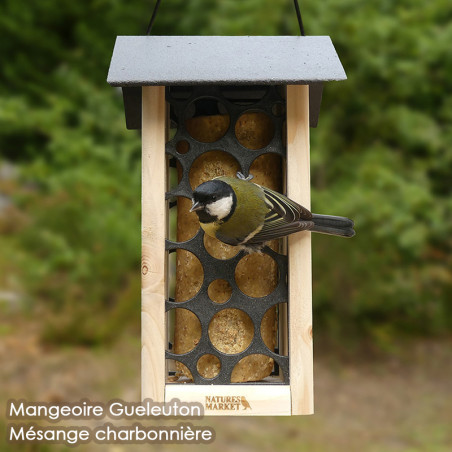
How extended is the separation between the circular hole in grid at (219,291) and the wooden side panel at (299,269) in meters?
Answer: 0.23

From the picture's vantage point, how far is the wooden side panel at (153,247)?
78.2 inches

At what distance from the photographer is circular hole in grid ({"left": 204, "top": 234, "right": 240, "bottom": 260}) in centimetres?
212

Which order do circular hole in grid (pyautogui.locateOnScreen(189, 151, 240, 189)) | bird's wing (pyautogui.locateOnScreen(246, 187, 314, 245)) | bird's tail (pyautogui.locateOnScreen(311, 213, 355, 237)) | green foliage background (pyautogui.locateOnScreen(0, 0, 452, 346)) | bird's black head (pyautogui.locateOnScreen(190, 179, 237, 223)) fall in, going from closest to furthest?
bird's black head (pyautogui.locateOnScreen(190, 179, 237, 223)) → bird's wing (pyautogui.locateOnScreen(246, 187, 314, 245)) → bird's tail (pyautogui.locateOnScreen(311, 213, 355, 237)) → circular hole in grid (pyautogui.locateOnScreen(189, 151, 240, 189)) → green foliage background (pyautogui.locateOnScreen(0, 0, 452, 346))

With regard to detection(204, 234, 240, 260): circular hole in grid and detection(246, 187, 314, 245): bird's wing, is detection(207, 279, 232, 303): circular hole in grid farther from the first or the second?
detection(246, 187, 314, 245): bird's wing

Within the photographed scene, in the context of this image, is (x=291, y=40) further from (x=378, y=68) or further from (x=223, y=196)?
(x=378, y=68)

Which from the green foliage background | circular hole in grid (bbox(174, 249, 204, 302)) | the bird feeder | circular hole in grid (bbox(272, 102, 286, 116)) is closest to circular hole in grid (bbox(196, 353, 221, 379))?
the bird feeder

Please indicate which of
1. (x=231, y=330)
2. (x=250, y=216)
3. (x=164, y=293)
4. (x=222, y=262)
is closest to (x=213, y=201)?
(x=250, y=216)

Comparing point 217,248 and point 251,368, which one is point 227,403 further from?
point 217,248

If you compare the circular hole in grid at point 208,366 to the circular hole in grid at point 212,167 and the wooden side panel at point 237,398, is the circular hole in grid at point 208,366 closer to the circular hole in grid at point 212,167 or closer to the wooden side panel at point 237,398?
the wooden side panel at point 237,398

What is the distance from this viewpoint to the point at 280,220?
6.33ft

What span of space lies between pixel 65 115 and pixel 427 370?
166 inches

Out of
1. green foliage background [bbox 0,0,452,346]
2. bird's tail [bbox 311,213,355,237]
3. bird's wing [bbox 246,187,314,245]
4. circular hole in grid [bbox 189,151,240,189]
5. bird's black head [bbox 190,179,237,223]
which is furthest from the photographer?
green foliage background [bbox 0,0,452,346]

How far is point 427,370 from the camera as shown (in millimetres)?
6016

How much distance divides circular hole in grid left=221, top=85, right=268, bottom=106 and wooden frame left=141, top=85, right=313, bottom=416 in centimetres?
18
